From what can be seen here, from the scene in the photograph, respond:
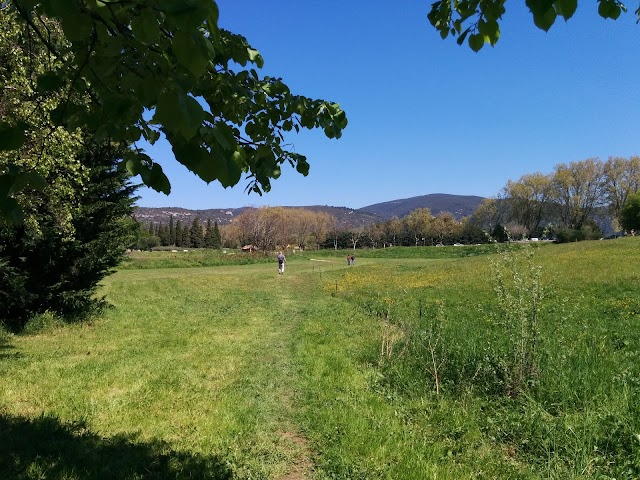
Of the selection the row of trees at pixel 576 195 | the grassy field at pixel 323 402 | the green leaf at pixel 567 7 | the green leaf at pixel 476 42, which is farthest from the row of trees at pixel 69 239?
the row of trees at pixel 576 195

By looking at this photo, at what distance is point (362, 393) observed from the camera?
6.71m

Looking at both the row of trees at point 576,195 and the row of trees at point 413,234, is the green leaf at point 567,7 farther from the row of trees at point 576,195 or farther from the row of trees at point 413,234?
the row of trees at point 413,234

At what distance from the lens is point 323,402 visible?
6352 millimetres

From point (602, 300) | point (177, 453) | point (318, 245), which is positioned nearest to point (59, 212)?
point (177, 453)

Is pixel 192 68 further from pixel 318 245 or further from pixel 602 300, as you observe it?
A: pixel 318 245

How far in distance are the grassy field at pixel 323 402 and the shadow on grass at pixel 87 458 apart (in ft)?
0.07

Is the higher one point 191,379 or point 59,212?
point 59,212

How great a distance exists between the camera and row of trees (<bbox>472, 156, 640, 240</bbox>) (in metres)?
85.8

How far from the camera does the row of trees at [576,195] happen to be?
8581cm

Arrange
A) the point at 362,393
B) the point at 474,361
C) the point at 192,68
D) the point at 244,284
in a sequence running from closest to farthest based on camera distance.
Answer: the point at 192,68
the point at 362,393
the point at 474,361
the point at 244,284

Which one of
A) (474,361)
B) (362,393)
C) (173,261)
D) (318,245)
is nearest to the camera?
(362,393)

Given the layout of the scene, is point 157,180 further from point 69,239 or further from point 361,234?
point 361,234

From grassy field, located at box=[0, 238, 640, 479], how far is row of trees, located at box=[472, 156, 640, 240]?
81367 millimetres

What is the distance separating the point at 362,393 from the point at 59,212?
26.0 ft
